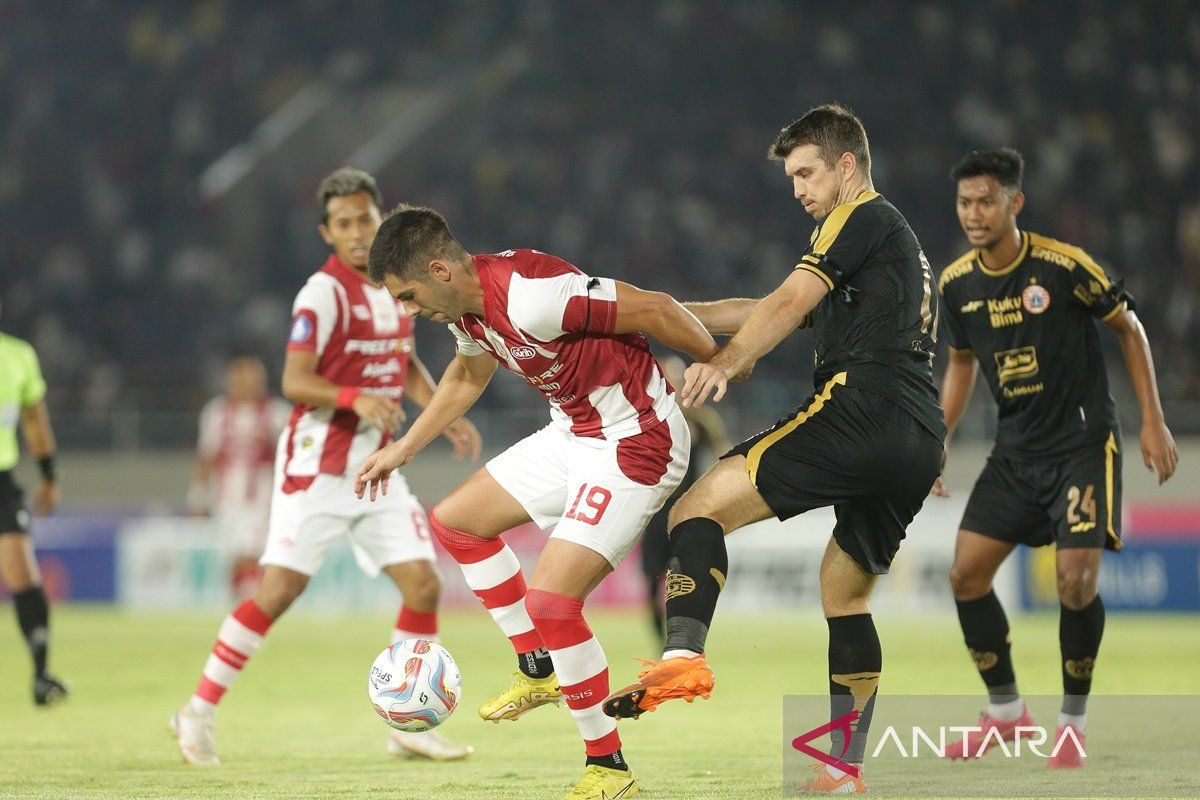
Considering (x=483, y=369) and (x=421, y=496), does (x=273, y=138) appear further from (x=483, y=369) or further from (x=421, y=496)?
(x=483, y=369)

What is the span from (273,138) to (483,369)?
18.2 m

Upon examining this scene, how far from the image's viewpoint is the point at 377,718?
7684 mm

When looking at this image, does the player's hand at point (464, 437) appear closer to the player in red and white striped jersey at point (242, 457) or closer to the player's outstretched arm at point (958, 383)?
the player's outstretched arm at point (958, 383)

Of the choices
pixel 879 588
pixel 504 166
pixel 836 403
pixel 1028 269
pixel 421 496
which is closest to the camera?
pixel 836 403

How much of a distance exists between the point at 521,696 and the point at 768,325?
161 cm

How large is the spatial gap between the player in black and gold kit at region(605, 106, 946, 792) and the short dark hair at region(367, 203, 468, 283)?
3.08ft

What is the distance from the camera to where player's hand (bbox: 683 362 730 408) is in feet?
14.2

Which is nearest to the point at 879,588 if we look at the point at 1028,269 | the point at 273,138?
the point at 1028,269

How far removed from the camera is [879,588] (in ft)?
46.3

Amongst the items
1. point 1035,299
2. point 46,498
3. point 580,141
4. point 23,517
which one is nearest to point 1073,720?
point 1035,299

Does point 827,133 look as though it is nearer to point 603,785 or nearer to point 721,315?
point 721,315

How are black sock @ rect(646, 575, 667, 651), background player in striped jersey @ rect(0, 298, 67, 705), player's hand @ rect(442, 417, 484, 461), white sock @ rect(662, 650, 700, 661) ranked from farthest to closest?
black sock @ rect(646, 575, 667, 651) → background player in striped jersey @ rect(0, 298, 67, 705) → player's hand @ rect(442, 417, 484, 461) → white sock @ rect(662, 650, 700, 661)

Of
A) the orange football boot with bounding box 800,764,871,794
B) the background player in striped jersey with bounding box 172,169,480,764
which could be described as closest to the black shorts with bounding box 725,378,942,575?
the orange football boot with bounding box 800,764,871,794

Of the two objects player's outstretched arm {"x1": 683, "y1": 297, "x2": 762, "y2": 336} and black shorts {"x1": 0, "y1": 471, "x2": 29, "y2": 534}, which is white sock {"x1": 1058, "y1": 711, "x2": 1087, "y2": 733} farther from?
black shorts {"x1": 0, "y1": 471, "x2": 29, "y2": 534}
